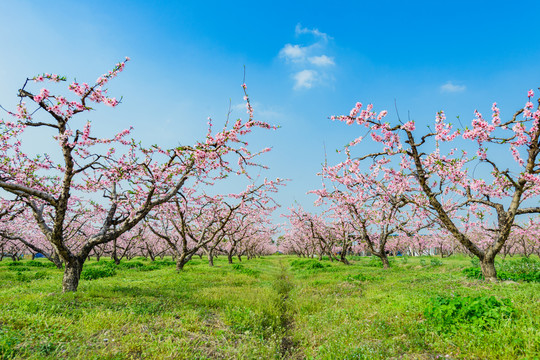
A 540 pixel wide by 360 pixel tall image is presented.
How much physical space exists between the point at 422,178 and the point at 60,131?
46.6 feet

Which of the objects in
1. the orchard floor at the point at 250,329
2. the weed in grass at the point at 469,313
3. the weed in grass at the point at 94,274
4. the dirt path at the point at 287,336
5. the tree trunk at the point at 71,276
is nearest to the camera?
the orchard floor at the point at 250,329

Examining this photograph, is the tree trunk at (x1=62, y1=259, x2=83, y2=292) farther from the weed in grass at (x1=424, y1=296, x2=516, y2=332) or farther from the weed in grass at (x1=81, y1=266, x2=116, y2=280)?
the weed in grass at (x1=424, y1=296, x2=516, y2=332)

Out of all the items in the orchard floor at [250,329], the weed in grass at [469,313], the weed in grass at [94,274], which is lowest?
the weed in grass at [94,274]

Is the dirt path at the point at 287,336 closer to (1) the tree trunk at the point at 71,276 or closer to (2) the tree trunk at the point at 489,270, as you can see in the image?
(1) the tree trunk at the point at 71,276

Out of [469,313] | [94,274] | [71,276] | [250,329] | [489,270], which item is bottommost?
[94,274]

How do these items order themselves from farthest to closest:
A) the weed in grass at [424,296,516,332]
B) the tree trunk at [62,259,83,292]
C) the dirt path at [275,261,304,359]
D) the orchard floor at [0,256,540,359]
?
the tree trunk at [62,259,83,292], the dirt path at [275,261,304,359], the weed in grass at [424,296,516,332], the orchard floor at [0,256,540,359]

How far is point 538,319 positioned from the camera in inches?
204

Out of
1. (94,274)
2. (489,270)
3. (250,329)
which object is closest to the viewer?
(250,329)

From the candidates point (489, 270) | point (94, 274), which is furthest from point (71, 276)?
point (489, 270)

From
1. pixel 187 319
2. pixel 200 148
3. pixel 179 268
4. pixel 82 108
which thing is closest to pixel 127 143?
pixel 82 108

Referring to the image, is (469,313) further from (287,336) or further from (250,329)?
(250,329)

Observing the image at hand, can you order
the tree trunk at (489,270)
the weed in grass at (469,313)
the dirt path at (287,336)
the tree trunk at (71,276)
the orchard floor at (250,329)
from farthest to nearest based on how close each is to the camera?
1. the tree trunk at (489,270)
2. the tree trunk at (71,276)
3. the dirt path at (287,336)
4. the weed in grass at (469,313)
5. the orchard floor at (250,329)

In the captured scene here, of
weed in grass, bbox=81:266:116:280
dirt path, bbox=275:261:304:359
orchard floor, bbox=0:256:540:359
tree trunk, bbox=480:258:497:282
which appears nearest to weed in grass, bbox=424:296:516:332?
orchard floor, bbox=0:256:540:359

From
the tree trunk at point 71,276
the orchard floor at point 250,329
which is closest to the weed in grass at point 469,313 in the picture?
the orchard floor at point 250,329
